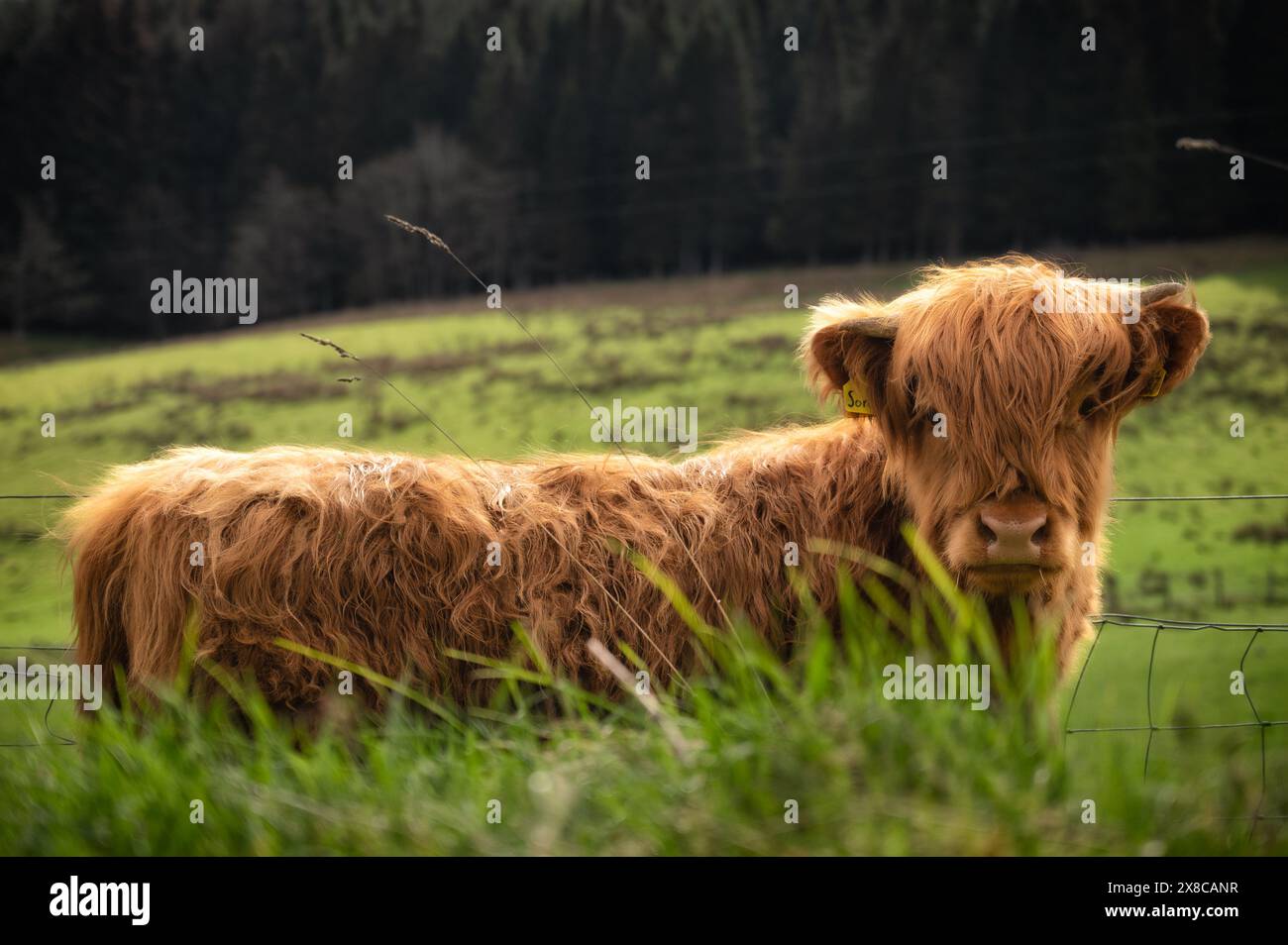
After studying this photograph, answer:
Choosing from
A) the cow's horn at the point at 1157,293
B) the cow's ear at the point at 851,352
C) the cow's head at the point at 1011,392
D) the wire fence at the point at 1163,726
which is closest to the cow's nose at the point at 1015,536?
the cow's head at the point at 1011,392

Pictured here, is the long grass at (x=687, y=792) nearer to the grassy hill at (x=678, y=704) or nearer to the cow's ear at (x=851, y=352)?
the grassy hill at (x=678, y=704)

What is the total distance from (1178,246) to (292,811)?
4046 cm

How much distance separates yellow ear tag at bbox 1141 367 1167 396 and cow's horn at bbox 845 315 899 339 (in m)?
0.92

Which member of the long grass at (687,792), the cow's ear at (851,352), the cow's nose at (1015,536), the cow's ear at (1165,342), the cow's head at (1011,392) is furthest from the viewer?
the cow's ear at (851,352)

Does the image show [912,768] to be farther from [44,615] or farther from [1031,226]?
[1031,226]

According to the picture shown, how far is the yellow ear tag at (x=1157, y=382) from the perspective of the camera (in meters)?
3.60

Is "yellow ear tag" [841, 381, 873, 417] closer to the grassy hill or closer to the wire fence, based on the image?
the grassy hill

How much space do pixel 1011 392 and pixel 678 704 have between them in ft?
5.10

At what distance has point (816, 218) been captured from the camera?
42.0m

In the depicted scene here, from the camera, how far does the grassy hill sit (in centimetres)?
190

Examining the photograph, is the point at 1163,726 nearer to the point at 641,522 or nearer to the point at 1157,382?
the point at 1157,382

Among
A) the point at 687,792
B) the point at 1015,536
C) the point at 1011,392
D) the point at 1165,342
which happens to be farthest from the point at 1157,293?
the point at 687,792

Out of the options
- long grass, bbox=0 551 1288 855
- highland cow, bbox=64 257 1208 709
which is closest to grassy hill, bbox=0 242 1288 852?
long grass, bbox=0 551 1288 855
